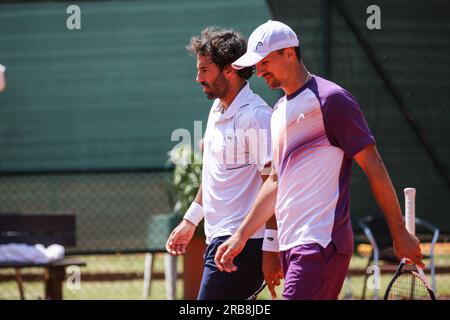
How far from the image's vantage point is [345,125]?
4.04m

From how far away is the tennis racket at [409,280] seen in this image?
14.3 feet

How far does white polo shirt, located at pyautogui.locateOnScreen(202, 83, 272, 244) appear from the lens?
15.6ft

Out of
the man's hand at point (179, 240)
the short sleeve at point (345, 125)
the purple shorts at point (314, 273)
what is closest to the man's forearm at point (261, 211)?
the purple shorts at point (314, 273)

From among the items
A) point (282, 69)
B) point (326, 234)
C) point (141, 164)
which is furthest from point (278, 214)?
point (141, 164)

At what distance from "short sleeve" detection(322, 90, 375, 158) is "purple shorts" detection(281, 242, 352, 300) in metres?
0.41

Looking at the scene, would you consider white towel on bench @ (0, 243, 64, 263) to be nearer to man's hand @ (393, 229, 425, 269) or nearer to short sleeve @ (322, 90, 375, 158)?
short sleeve @ (322, 90, 375, 158)

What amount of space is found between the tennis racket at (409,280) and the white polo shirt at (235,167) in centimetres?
72

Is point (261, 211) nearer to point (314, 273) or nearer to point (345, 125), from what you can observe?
point (314, 273)

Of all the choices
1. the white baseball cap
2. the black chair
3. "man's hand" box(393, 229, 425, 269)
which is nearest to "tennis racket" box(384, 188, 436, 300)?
"man's hand" box(393, 229, 425, 269)

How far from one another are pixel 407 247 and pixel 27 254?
14.1 ft

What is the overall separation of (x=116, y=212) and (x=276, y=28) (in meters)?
4.81

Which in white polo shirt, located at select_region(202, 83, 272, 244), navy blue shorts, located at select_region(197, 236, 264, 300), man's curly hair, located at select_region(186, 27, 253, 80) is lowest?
navy blue shorts, located at select_region(197, 236, 264, 300)

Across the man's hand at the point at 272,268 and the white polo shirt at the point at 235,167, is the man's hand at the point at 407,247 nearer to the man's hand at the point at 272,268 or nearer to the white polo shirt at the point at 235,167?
the man's hand at the point at 272,268

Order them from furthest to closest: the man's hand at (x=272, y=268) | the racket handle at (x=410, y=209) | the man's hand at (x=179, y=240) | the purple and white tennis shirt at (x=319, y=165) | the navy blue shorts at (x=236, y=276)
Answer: the man's hand at (x=179, y=240), the navy blue shorts at (x=236, y=276), the man's hand at (x=272, y=268), the racket handle at (x=410, y=209), the purple and white tennis shirt at (x=319, y=165)
